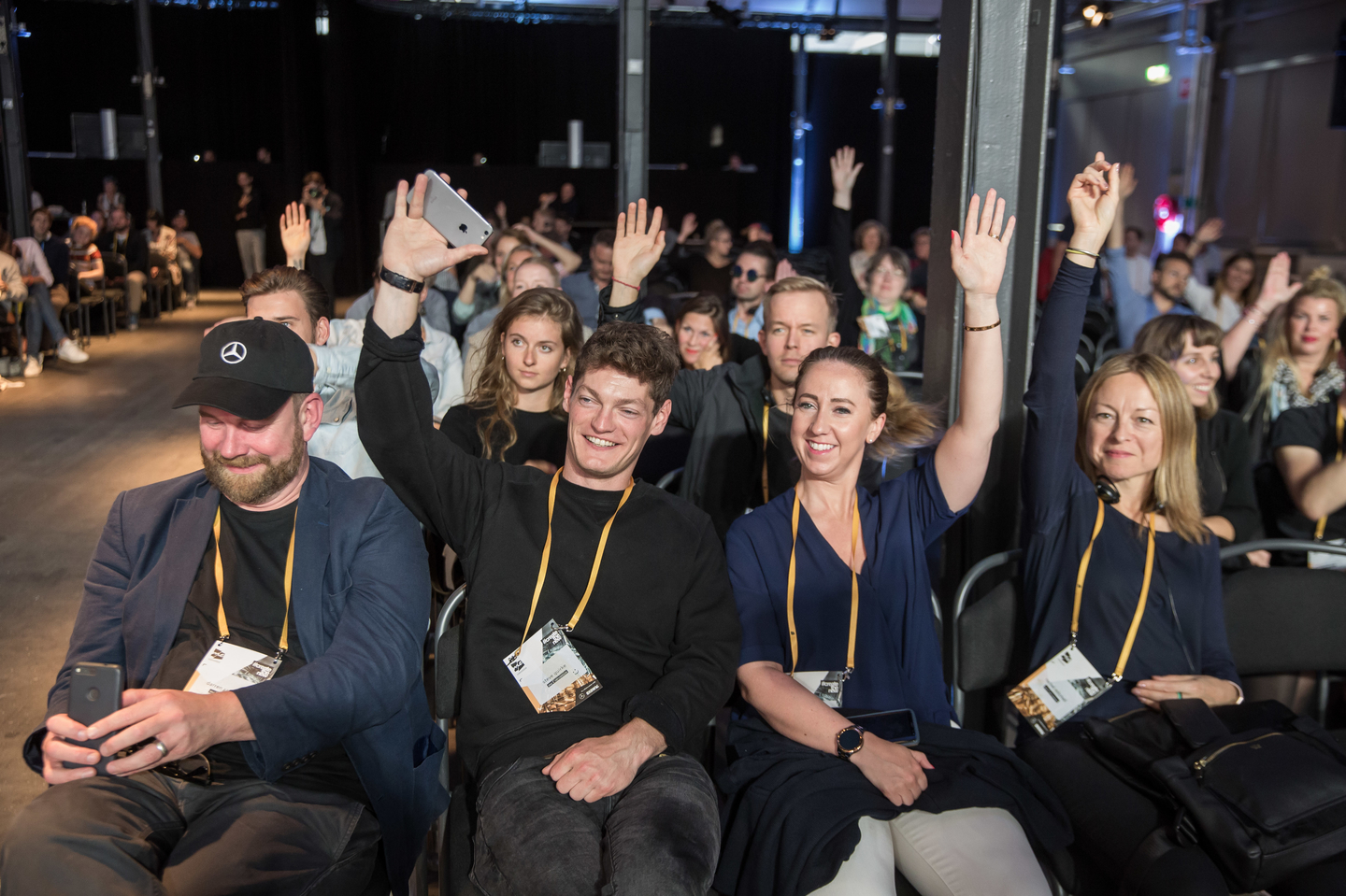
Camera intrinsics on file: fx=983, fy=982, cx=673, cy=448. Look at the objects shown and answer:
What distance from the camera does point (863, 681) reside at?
2.04m

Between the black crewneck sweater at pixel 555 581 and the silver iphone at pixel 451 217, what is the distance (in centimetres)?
20

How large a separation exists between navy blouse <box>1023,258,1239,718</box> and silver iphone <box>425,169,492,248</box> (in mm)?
1206

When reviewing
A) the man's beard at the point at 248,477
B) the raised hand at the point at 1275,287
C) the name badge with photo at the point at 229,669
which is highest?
the raised hand at the point at 1275,287

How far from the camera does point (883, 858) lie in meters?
1.75

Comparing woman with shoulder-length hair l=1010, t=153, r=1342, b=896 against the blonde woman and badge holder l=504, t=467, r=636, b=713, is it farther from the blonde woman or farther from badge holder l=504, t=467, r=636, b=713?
the blonde woman

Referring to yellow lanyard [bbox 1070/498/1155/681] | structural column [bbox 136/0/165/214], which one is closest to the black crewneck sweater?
yellow lanyard [bbox 1070/498/1155/681]

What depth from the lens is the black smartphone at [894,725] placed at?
190 cm

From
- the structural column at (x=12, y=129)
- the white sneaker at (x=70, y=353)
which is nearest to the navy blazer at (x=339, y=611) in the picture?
the white sneaker at (x=70, y=353)

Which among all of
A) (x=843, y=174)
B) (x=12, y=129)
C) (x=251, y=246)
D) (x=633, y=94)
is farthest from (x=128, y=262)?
(x=843, y=174)

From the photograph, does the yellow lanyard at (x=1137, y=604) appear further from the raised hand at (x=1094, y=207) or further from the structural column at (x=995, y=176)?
the raised hand at (x=1094, y=207)

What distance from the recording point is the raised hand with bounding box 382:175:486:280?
1800 millimetres

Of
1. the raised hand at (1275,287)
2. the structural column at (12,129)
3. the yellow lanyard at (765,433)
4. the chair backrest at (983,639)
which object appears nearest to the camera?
the chair backrest at (983,639)

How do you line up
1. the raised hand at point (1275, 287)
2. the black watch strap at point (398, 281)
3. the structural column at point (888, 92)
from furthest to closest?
the structural column at point (888, 92) < the raised hand at point (1275, 287) < the black watch strap at point (398, 281)

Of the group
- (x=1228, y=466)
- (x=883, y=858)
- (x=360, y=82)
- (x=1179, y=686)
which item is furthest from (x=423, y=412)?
(x=360, y=82)
